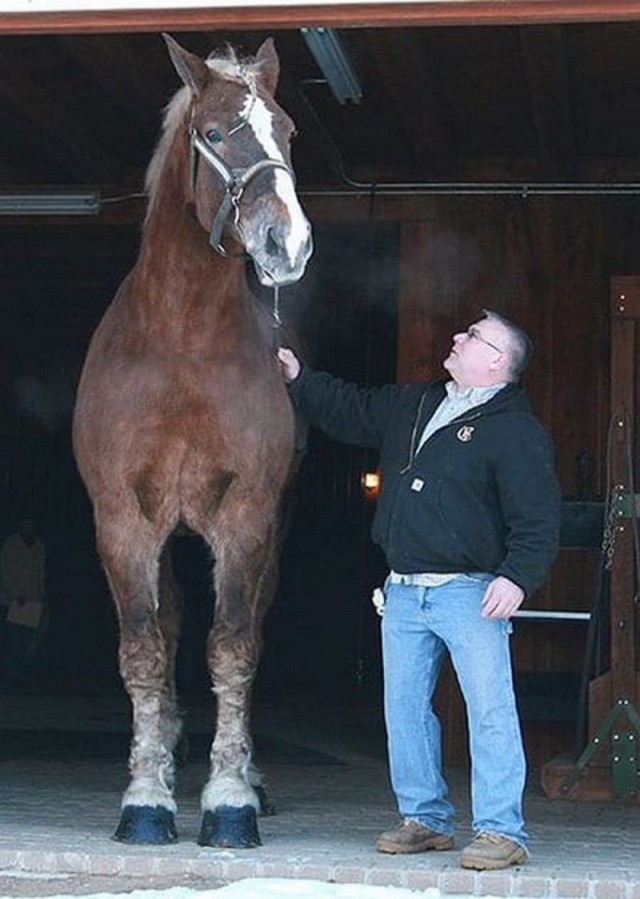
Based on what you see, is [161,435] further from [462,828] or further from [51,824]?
[462,828]

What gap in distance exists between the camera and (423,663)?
215 inches

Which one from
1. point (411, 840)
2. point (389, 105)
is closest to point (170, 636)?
point (411, 840)

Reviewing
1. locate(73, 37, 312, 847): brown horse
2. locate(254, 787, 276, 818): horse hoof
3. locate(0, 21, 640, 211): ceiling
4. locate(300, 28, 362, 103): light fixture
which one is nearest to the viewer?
locate(73, 37, 312, 847): brown horse

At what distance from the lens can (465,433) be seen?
5387 millimetres

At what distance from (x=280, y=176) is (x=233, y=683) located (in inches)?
68.4

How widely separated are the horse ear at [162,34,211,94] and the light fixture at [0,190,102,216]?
318cm

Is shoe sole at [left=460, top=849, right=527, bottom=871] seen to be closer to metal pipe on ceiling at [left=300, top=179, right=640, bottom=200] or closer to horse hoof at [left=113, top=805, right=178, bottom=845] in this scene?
horse hoof at [left=113, top=805, right=178, bottom=845]

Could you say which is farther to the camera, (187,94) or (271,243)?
(187,94)

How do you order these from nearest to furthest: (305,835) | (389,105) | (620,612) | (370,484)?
(305,835)
(620,612)
(389,105)
(370,484)

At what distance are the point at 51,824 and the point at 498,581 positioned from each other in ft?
6.06

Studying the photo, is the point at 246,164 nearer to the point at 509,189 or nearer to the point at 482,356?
the point at 482,356

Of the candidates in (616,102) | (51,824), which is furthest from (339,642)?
(51,824)

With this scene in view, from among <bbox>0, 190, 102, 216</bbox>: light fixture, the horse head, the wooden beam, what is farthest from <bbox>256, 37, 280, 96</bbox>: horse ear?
<bbox>0, 190, 102, 216</bbox>: light fixture

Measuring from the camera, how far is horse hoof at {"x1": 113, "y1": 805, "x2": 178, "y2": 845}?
546cm
